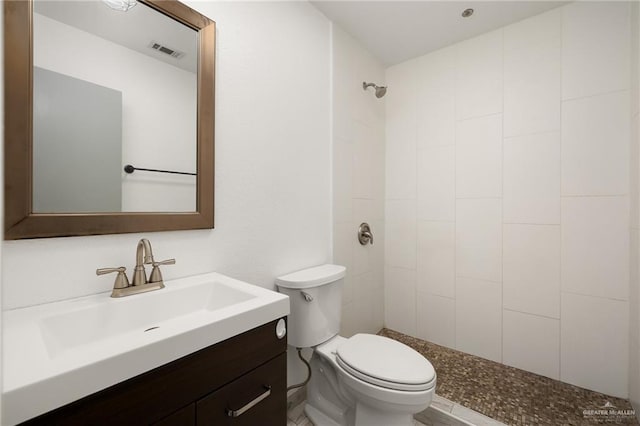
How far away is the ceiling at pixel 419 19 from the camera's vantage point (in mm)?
1699

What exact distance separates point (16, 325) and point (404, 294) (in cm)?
214

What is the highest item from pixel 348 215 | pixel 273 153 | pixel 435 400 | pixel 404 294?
pixel 273 153

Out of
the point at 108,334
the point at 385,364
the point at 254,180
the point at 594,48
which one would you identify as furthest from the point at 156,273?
the point at 594,48

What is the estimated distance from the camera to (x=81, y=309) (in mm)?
849

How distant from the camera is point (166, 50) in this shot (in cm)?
115

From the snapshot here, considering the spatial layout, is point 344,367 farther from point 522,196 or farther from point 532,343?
point 522,196

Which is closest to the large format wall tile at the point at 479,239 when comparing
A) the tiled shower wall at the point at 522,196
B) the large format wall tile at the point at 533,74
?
the tiled shower wall at the point at 522,196

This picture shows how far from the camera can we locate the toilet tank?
1.41m

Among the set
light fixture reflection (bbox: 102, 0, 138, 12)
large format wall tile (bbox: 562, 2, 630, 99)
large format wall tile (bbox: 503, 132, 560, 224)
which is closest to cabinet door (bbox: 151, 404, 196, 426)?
light fixture reflection (bbox: 102, 0, 138, 12)

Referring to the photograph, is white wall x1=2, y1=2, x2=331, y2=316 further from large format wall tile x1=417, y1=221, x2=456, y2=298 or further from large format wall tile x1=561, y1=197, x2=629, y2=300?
large format wall tile x1=561, y1=197, x2=629, y2=300

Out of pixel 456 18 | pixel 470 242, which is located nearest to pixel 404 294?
pixel 470 242

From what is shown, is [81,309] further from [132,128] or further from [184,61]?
[184,61]

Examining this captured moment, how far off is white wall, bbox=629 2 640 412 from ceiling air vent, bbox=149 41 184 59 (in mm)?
2076

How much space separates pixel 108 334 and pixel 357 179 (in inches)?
62.7
